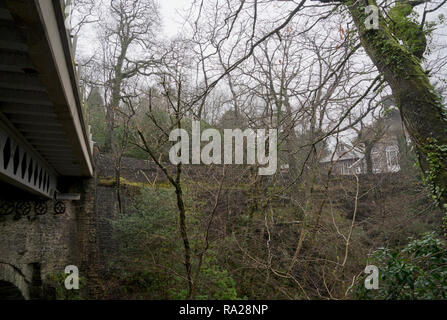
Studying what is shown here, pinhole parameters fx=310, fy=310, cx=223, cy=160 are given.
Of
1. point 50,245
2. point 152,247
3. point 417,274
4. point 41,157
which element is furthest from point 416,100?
point 50,245

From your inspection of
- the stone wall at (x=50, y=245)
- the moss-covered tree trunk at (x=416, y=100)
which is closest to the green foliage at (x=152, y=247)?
the stone wall at (x=50, y=245)

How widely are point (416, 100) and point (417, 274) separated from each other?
198cm

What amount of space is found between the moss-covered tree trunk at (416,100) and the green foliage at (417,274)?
1.60 ft

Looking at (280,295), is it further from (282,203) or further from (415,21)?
(415,21)

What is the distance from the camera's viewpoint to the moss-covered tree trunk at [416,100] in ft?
11.3

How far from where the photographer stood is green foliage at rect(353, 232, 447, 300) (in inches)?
117

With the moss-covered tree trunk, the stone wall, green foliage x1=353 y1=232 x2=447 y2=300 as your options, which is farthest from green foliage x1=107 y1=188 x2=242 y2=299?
the moss-covered tree trunk

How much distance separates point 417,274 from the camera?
3402 mm

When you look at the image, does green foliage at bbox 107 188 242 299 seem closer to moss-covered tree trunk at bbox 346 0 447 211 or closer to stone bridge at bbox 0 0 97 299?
stone bridge at bbox 0 0 97 299

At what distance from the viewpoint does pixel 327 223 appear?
28.4ft

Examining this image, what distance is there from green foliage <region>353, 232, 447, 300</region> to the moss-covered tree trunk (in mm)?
488

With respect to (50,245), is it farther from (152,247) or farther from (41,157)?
(41,157)
